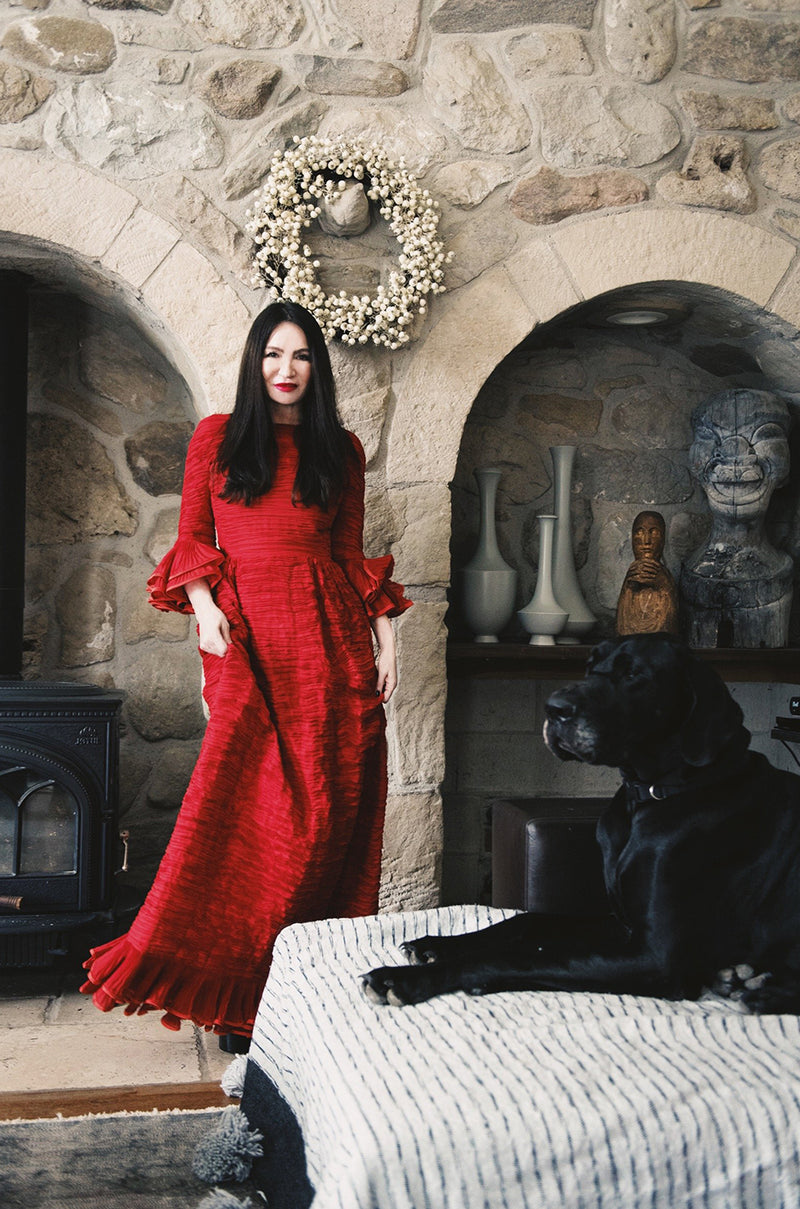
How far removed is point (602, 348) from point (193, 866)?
6.55 ft

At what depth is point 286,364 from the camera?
6.81 ft

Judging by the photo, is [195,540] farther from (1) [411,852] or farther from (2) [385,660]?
(1) [411,852]

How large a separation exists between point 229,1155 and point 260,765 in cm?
73

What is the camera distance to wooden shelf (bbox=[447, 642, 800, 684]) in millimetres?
2760

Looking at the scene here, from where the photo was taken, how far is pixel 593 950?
1.30 m

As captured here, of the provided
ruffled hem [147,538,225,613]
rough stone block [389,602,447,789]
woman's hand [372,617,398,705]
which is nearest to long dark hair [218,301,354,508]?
ruffled hem [147,538,225,613]

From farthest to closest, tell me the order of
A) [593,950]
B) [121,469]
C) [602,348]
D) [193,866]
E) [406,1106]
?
[602,348] < [121,469] < [193,866] < [593,950] < [406,1106]

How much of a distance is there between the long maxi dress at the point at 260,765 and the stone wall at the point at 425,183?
0.48 m

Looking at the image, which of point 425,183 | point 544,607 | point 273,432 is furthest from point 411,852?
point 425,183

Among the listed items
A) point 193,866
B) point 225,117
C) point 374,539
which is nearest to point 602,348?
point 374,539

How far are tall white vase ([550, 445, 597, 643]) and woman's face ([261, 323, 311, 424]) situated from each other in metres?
1.11

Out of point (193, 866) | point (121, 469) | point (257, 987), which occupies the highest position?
point (121, 469)

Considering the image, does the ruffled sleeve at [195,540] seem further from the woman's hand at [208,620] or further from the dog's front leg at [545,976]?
the dog's front leg at [545,976]

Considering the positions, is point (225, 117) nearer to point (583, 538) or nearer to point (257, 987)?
point (583, 538)
